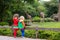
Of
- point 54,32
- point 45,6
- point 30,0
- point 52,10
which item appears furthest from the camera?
point 45,6

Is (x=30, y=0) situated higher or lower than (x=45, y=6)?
higher

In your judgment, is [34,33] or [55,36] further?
[34,33]

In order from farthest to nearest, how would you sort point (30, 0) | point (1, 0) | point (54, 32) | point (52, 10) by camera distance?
point (52, 10), point (30, 0), point (1, 0), point (54, 32)

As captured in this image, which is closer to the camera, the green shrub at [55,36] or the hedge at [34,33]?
the green shrub at [55,36]

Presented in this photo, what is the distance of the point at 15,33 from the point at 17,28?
382 millimetres

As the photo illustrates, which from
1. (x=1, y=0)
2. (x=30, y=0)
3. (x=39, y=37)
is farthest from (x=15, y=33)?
(x=30, y=0)

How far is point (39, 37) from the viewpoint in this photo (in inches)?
682

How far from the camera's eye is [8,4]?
2895 cm

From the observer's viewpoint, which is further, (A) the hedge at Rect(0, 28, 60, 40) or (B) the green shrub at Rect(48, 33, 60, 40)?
(A) the hedge at Rect(0, 28, 60, 40)

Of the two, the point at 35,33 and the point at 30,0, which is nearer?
the point at 35,33

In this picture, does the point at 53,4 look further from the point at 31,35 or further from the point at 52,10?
the point at 31,35

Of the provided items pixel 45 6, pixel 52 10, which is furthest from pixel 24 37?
pixel 45 6

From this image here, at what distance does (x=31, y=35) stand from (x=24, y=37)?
20.1 inches

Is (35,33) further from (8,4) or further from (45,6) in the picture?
(45,6)
